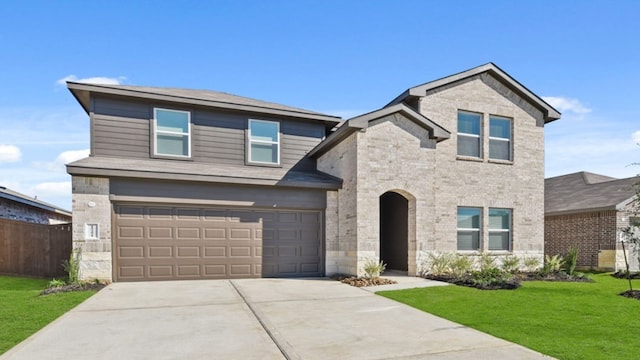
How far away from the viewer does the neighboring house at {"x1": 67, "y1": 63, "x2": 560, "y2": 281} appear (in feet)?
37.3

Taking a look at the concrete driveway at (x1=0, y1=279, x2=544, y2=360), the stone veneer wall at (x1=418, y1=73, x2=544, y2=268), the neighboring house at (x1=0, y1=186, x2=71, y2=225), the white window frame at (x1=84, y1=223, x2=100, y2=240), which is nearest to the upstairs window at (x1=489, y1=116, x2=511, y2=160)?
the stone veneer wall at (x1=418, y1=73, x2=544, y2=268)

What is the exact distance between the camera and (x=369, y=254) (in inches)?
456

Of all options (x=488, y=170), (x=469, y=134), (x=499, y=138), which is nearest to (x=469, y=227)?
(x=488, y=170)

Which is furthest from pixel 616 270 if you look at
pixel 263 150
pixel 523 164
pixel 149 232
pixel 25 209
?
pixel 25 209

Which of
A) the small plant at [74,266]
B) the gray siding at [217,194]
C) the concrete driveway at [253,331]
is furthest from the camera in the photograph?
the gray siding at [217,194]

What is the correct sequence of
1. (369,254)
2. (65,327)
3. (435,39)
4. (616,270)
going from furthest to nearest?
(616,270) < (435,39) < (369,254) < (65,327)

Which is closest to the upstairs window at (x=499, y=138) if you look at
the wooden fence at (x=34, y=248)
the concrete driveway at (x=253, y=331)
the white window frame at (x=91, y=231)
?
the concrete driveway at (x=253, y=331)

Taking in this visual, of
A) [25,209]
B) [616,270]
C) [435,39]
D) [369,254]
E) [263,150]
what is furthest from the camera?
[25,209]

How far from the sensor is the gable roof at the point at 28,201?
16328 millimetres

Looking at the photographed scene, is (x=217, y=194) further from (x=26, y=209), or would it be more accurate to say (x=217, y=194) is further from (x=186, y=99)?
(x=26, y=209)

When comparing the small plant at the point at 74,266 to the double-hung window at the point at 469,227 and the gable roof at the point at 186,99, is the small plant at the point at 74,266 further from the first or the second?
the double-hung window at the point at 469,227

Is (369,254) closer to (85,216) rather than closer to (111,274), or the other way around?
(111,274)

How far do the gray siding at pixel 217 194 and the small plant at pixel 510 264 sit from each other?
6.89 metres

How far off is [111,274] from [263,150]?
20.8ft
